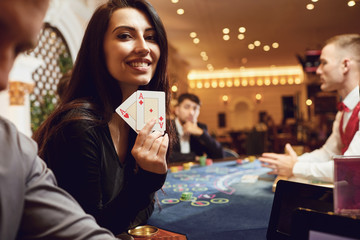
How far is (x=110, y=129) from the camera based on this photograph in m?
1.25

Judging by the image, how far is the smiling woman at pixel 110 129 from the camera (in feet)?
3.25

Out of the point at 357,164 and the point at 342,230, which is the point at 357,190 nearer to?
the point at 357,164

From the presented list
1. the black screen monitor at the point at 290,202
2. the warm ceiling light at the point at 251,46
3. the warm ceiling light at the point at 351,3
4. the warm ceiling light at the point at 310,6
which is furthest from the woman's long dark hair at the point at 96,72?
the warm ceiling light at the point at 251,46

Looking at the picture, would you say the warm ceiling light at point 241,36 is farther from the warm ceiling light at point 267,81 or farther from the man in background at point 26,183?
the man in background at point 26,183

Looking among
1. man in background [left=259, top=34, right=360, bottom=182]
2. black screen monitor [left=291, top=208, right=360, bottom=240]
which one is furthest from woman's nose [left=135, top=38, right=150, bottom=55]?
man in background [left=259, top=34, right=360, bottom=182]

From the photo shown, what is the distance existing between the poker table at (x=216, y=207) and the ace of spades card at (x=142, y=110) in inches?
15.1

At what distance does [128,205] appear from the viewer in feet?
3.46

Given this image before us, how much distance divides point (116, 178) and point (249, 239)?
520mm

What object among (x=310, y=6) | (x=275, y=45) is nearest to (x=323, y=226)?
(x=310, y=6)

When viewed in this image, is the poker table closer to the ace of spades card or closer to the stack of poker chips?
the stack of poker chips

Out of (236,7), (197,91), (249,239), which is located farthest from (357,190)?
(197,91)

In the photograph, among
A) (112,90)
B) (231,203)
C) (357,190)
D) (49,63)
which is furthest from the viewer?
(49,63)

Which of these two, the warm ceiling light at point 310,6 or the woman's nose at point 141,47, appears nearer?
the woman's nose at point 141,47

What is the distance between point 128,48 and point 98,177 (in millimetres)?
473
